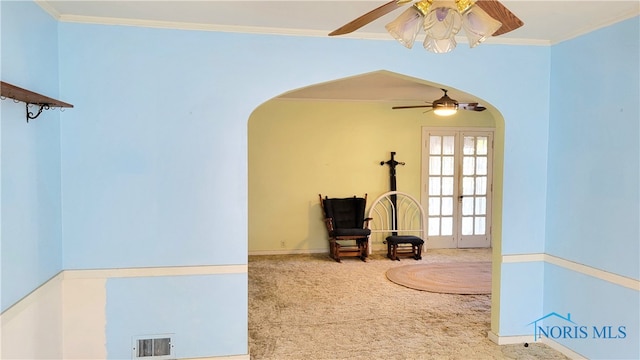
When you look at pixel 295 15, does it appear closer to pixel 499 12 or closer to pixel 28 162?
pixel 499 12

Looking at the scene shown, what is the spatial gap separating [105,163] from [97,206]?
30cm

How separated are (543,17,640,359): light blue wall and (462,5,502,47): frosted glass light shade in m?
1.61

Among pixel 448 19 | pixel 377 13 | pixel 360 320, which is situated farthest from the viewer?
pixel 360 320

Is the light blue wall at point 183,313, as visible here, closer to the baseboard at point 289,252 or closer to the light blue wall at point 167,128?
the light blue wall at point 167,128

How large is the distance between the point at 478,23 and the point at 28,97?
2194 millimetres

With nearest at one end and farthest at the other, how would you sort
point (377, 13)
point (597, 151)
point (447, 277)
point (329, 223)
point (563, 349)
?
point (377, 13)
point (597, 151)
point (563, 349)
point (447, 277)
point (329, 223)

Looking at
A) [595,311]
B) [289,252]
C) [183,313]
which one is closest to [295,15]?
[183,313]

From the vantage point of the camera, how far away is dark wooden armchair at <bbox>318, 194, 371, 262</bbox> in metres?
6.52

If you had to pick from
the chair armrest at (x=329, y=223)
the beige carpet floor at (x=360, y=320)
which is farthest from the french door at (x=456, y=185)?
the beige carpet floor at (x=360, y=320)

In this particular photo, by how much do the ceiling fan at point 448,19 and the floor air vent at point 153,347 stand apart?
2.53 meters

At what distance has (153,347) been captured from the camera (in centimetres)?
312

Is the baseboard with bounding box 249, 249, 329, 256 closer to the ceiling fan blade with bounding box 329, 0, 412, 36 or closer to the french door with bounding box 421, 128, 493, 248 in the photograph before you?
the french door with bounding box 421, 128, 493, 248

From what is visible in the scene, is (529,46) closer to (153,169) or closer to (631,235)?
(631,235)

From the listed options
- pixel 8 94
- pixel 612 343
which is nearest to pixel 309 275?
pixel 612 343
